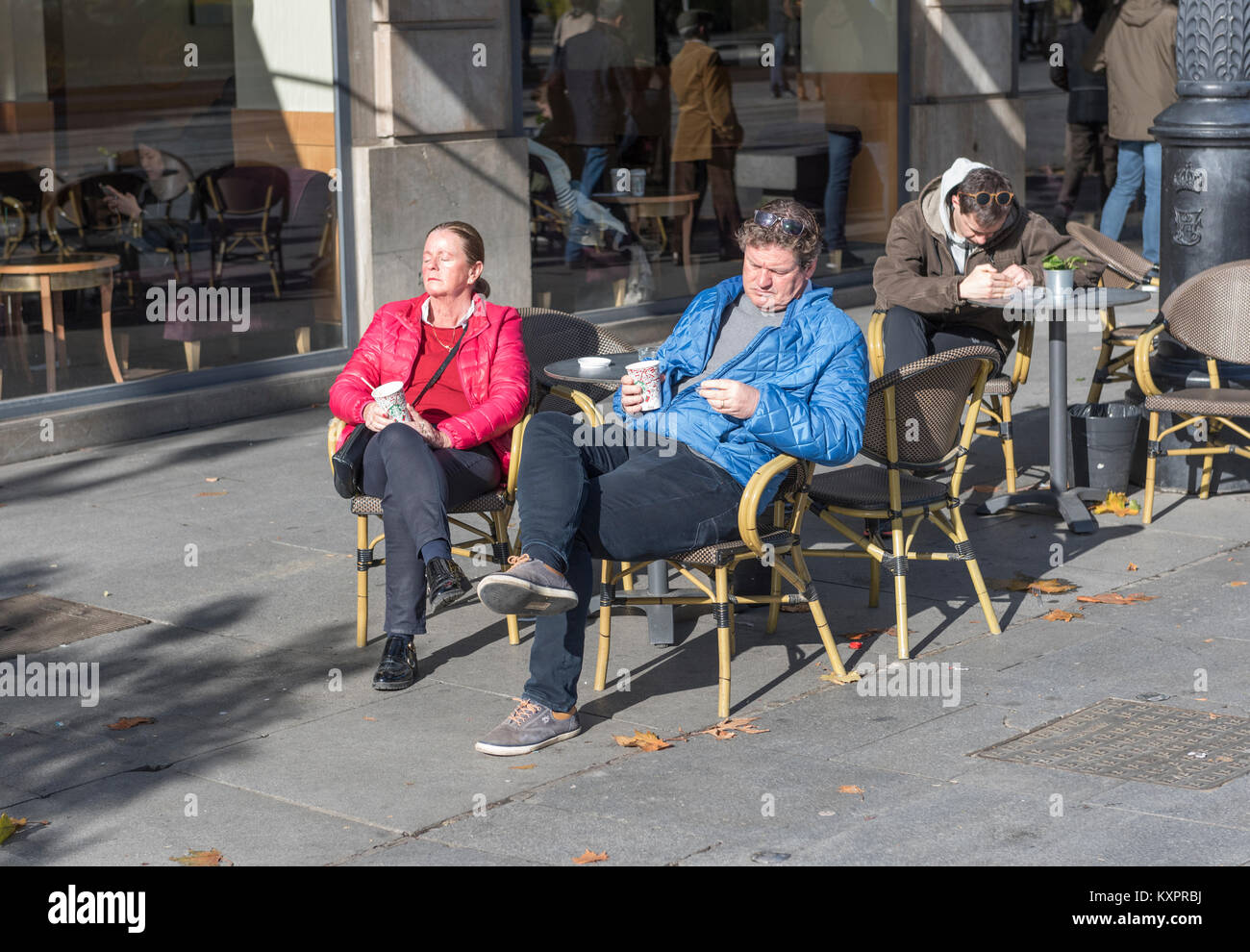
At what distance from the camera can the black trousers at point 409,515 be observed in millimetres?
5578

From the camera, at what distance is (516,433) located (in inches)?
235

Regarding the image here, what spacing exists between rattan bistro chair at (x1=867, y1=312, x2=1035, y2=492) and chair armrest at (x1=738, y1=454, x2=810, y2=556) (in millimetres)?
2010

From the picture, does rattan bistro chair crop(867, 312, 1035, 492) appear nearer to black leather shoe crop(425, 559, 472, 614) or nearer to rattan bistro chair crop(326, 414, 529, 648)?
rattan bistro chair crop(326, 414, 529, 648)

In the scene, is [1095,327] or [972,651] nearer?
[972,651]

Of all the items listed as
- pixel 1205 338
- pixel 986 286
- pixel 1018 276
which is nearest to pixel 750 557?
pixel 986 286

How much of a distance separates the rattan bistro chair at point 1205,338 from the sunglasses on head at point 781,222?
2695 mm

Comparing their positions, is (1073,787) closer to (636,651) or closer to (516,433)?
(636,651)

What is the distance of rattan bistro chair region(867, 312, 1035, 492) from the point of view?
23.6 feet

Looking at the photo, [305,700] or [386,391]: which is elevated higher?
[386,391]

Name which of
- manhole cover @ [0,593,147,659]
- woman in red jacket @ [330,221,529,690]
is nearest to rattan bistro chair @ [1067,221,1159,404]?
woman in red jacket @ [330,221,529,690]

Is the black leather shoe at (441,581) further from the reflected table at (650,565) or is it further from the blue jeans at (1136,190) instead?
the blue jeans at (1136,190)
